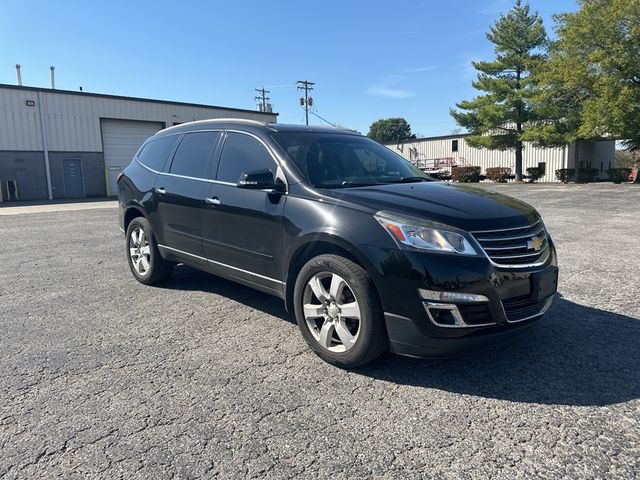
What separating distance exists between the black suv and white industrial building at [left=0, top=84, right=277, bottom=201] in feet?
92.3

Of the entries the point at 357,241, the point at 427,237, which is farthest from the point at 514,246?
the point at 357,241

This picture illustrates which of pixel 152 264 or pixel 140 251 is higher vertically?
pixel 140 251

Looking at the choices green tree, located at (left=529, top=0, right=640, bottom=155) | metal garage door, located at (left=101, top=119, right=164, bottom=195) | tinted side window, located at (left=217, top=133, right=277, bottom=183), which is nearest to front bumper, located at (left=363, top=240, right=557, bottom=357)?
tinted side window, located at (left=217, top=133, right=277, bottom=183)

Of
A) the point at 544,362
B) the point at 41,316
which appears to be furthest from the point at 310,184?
the point at 41,316

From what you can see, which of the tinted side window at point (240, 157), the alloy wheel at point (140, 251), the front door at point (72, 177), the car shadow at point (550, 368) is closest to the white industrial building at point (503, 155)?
the front door at point (72, 177)

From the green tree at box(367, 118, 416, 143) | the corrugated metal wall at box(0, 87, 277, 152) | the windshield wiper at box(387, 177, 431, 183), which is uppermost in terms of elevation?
the green tree at box(367, 118, 416, 143)

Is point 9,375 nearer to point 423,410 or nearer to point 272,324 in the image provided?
point 272,324

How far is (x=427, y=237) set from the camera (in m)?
3.03

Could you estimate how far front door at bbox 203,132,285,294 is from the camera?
387 centimetres

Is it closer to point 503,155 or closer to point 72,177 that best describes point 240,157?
point 72,177

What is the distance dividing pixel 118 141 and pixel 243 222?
30916 millimetres

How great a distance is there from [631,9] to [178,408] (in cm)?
3604

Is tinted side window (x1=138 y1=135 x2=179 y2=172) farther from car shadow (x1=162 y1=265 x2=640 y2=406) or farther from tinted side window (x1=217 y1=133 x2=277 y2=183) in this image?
car shadow (x1=162 y1=265 x2=640 y2=406)

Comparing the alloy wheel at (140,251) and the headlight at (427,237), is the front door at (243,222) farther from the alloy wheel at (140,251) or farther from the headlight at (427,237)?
the alloy wheel at (140,251)
